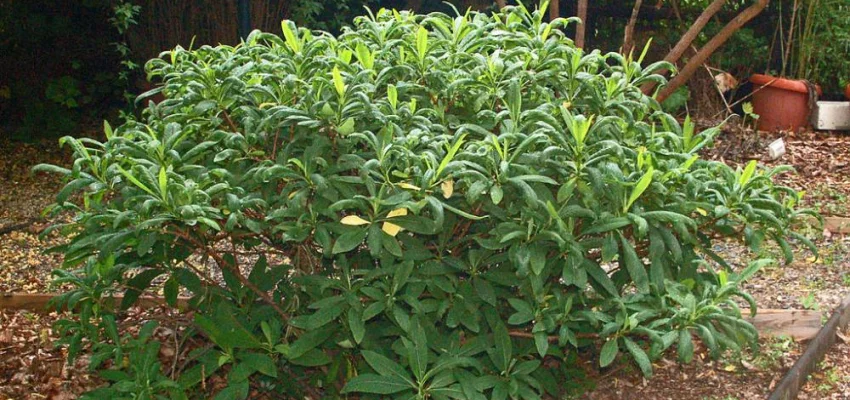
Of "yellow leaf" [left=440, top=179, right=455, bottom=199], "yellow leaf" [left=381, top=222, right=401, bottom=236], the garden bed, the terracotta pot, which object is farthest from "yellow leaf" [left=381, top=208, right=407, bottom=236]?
the terracotta pot

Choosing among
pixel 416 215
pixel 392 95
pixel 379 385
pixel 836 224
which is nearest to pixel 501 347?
pixel 379 385

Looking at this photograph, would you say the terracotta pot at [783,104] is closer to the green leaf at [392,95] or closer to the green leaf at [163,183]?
the green leaf at [392,95]

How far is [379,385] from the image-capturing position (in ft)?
9.87

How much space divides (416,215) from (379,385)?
52cm

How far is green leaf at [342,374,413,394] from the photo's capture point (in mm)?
3000

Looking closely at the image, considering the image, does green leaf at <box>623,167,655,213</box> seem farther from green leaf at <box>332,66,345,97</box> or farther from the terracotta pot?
the terracotta pot

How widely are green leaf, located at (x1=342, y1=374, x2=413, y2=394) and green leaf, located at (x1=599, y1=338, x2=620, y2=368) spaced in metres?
0.57

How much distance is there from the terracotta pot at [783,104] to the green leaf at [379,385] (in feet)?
20.6

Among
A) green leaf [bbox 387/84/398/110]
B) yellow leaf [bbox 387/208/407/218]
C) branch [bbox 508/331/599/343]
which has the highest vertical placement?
green leaf [bbox 387/84/398/110]

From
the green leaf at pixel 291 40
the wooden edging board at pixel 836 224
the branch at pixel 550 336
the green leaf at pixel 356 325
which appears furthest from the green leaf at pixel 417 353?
the wooden edging board at pixel 836 224

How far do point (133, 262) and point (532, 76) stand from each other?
1418 millimetres

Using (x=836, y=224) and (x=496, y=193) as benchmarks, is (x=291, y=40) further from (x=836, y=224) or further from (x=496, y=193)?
(x=836, y=224)

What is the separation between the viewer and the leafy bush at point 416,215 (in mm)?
2932

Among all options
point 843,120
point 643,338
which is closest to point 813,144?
point 843,120
